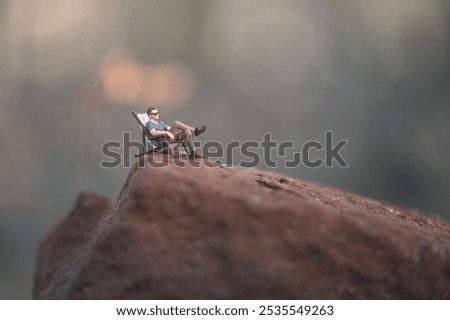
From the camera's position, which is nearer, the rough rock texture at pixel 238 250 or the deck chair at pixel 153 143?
the rough rock texture at pixel 238 250

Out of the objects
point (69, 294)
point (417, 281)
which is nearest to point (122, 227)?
point (69, 294)

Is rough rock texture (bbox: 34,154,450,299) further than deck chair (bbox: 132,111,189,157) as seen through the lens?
No

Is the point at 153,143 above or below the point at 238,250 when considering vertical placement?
above

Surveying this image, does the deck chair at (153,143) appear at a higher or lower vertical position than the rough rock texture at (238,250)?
higher

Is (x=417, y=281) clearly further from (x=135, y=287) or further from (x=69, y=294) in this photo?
(x=69, y=294)

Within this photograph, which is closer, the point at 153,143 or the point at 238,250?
the point at 238,250

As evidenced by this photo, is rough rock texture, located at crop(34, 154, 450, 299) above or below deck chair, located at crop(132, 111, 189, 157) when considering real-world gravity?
below

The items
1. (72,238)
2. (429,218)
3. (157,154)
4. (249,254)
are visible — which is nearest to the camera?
(249,254)

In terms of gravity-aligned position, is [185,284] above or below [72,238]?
above
